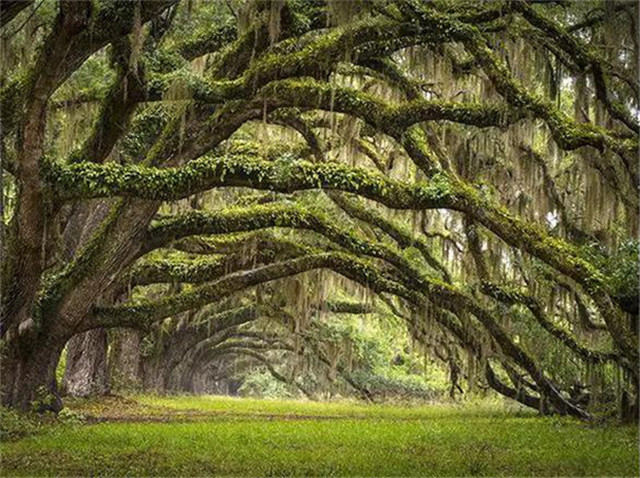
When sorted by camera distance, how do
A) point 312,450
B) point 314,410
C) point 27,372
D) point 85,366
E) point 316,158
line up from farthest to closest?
point 314,410
point 85,366
point 316,158
point 27,372
point 312,450

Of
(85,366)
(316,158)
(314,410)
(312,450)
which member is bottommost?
(314,410)

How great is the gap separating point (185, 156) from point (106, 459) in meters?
4.78

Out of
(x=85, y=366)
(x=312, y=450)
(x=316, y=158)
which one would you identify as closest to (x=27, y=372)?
(x=312, y=450)

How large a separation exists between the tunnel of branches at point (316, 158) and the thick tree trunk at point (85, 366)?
510 cm

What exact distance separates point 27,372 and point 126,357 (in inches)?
581

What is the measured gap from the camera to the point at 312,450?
10367 mm

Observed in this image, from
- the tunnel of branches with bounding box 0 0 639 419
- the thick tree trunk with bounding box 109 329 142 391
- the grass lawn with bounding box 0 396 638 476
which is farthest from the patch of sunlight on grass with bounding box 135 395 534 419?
the grass lawn with bounding box 0 396 638 476

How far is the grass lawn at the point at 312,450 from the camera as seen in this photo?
8430mm

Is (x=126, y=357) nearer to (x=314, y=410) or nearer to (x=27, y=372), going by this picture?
(x=314, y=410)

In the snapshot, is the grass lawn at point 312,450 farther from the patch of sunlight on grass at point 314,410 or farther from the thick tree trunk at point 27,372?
the patch of sunlight on grass at point 314,410

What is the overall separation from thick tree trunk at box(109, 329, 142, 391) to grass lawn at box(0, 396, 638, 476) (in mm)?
11833

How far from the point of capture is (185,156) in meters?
11.9

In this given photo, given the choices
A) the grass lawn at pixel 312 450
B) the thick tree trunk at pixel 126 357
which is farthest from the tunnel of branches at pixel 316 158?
the thick tree trunk at pixel 126 357

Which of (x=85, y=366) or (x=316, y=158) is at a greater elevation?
(x=316, y=158)
